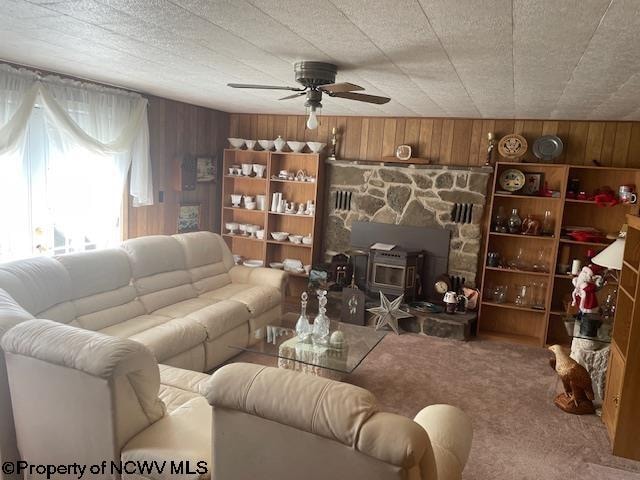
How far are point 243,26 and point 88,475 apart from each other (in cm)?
217

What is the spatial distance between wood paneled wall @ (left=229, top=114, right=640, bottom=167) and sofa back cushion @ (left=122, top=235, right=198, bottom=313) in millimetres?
2328

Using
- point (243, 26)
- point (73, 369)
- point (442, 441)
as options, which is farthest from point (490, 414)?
point (243, 26)

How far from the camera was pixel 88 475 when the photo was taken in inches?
86.3

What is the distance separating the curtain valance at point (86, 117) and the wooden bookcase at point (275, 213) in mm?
→ 1487

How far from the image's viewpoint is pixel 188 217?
229 inches

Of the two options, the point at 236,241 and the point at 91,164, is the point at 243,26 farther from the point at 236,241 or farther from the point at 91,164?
the point at 236,241

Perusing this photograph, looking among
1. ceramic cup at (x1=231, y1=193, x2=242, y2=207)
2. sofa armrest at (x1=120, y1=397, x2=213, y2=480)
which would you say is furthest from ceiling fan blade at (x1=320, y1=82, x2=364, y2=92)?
ceramic cup at (x1=231, y1=193, x2=242, y2=207)

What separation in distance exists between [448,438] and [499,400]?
1.93m

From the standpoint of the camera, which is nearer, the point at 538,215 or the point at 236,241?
the point at 538,215

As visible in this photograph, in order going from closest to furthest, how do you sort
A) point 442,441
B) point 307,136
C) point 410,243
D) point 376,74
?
1. point 442,441
2. point 376,74
3. point 410,243
4. point 307,136

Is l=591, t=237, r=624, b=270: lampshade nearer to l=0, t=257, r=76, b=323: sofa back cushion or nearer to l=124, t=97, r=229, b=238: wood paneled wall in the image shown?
l=0, t=257, r=76, b=323: sofa back cushion

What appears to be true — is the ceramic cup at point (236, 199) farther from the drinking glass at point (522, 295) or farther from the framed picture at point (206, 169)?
the drinking glass at point (522, 295)

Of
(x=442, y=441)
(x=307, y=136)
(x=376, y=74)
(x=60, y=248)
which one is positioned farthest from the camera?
(x=307, y=136)

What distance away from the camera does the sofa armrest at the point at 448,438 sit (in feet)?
6.40
